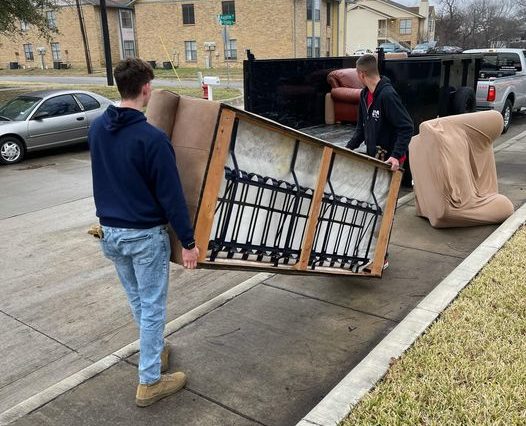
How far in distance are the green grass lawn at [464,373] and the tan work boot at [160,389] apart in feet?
3.68

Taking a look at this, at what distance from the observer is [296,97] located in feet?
27.5

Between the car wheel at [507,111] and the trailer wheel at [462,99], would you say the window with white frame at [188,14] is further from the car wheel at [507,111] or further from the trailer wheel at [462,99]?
the trailer wheel at [462,99]

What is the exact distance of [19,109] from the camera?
1211 centimetres

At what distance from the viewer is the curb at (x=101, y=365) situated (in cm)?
321

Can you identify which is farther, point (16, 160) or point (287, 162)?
point (16, 160)

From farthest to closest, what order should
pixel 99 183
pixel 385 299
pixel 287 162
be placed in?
pixel 385 299 → pixel 287 162 → pixel 99 183

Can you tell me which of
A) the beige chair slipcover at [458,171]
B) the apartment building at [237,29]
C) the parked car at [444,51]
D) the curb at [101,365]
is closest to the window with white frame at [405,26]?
the apartment building at [237,29]

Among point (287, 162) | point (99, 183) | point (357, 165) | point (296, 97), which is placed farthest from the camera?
point (296, 97)

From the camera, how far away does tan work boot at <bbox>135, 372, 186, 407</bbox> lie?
3.20 meters

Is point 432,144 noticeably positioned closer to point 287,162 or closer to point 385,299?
point 385,299

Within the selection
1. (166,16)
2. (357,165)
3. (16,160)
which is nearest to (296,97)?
(357,165)

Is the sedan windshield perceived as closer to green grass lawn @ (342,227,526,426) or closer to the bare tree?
green grass lawn @ (342,227,526,426)

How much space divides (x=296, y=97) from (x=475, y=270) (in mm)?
4529

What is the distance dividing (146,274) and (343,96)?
6.32 meters
